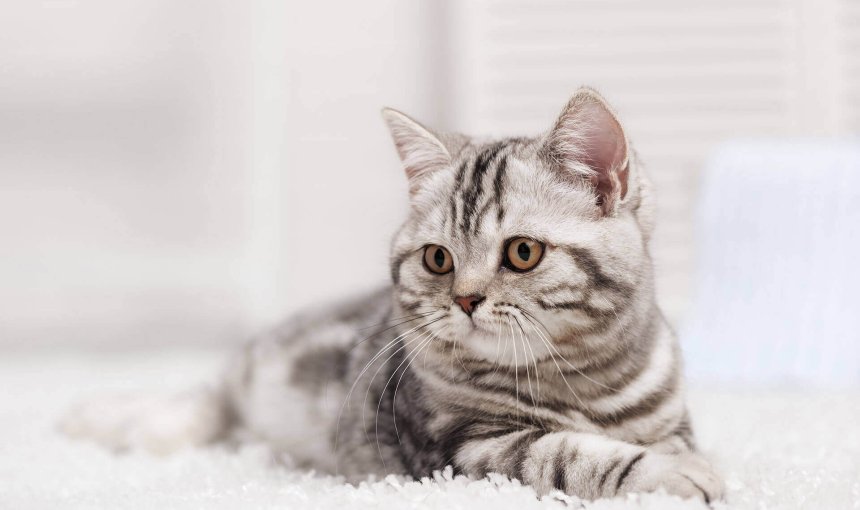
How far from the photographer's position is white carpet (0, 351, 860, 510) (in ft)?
3.09

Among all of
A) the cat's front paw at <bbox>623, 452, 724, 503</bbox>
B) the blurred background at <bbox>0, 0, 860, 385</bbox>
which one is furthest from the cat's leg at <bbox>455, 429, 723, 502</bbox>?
the blurred background at <bbox>0, 0, 860, 385</bbox>

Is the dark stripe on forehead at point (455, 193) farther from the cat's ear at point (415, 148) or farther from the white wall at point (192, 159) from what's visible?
the white wall at point (192, 159)

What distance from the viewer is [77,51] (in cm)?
360

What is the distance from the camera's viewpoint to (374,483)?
3.52ft

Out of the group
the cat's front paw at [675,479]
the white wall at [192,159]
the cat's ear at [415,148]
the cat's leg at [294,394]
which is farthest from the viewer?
the white wall at [192,159]

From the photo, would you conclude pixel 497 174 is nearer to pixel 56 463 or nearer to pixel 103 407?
pixel 56 463

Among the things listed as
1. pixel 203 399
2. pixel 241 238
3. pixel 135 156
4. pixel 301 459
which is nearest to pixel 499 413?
pixel 301 459

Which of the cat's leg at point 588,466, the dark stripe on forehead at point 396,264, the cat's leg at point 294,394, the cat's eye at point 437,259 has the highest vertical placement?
the cat's eye at point 437,259

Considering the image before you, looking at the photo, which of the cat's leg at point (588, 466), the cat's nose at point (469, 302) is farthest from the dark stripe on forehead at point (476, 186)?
the cat's leg at point (588, 466)

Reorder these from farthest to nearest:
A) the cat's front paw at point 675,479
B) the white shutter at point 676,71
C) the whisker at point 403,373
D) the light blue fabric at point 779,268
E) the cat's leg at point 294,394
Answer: the white shutter at point 676,71 → the light blue fabric at point 779,268 → the cat's leg at point 294,394 → the whisker at point 403,373 → the cat's front paw at point 675,479

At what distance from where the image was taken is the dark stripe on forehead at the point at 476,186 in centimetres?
112

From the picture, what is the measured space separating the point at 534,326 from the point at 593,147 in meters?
0.27

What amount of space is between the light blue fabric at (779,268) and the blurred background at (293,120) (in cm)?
3

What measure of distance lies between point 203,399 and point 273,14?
2.15m
